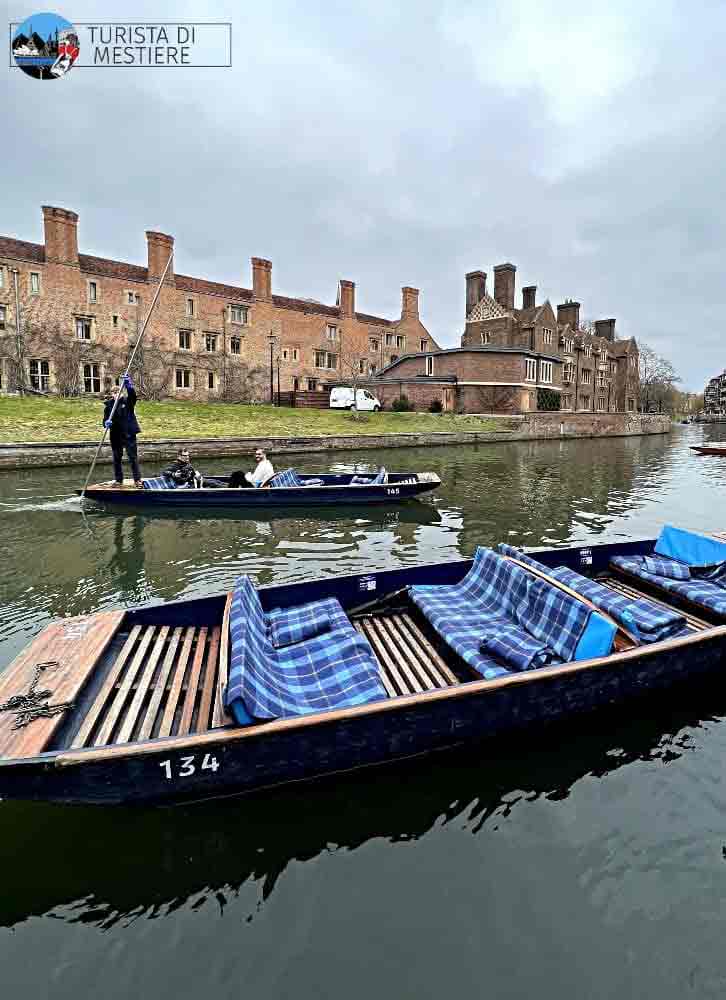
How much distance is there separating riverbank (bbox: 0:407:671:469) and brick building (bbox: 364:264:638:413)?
529cm

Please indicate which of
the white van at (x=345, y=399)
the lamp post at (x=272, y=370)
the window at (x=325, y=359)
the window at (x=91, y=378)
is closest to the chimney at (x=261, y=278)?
the lamp post at (x=272, y=370)

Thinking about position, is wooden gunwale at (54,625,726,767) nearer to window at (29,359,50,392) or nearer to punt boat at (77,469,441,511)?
punt boat at (77,469,441,511)

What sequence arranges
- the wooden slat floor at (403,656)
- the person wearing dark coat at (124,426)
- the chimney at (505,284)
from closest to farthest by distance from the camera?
the wooden slat floor at (403,656) → the person wearing dark coat at (124,426) → the chimney at (505,284)

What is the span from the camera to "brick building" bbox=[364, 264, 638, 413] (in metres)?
52.0

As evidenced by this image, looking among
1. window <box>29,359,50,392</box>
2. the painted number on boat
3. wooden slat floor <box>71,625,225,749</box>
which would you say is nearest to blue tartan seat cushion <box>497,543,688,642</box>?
wooden slat floor <box>71,625,225,749</box>

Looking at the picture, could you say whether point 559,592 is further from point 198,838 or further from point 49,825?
point 49,825

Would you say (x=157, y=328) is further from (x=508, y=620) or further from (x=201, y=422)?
(x=508, y=620)

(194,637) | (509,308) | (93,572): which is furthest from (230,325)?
(194,637)

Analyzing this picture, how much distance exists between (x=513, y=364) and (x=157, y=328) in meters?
31.1

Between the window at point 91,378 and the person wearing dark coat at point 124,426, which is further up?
the window at point 91,378

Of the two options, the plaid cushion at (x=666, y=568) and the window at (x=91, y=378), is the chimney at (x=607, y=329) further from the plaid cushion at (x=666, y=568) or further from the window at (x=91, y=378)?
the plaid cushion at (x=666, y=568)

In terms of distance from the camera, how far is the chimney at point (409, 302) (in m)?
60.2

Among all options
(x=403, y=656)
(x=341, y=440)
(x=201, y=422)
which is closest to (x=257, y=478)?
(x=403, y=656)

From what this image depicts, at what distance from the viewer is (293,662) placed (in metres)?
5.21
